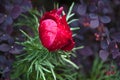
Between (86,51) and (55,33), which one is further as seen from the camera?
(86,51)

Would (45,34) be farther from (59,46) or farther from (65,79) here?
(65,79)

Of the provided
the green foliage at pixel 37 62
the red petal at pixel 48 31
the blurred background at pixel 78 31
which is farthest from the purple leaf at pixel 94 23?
the red petal at pixel 48 31

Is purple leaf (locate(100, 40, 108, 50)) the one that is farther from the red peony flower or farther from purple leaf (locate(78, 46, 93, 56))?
the red peony flower

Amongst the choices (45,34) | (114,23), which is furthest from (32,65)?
(114,23)

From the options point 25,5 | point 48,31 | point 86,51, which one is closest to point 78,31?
point 86,51

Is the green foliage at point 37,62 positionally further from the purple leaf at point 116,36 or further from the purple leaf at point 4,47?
the purple leaf at point 116,36

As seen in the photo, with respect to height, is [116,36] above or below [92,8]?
below

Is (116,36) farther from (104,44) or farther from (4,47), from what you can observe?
(4,47)

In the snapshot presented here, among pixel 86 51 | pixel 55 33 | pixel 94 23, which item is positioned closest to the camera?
pixel 55 33

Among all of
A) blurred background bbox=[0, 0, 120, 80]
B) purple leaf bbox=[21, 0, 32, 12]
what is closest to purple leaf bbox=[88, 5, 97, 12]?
blurred background bbox=[0, 0, 120, 80]
